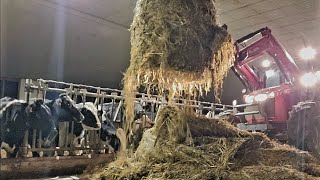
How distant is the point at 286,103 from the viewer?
18.7 ft

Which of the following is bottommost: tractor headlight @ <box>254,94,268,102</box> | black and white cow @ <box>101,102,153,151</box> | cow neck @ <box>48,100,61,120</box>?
black and white cow @ <box>101,102,153,151</box>

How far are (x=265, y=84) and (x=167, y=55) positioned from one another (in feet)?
15.5

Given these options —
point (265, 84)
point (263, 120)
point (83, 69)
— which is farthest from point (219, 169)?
point (83, 69)

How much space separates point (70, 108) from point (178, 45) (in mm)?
1853

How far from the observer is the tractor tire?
461 centimetres

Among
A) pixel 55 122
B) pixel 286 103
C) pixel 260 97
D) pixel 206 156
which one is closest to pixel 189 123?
pixel 206 156

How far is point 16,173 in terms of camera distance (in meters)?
3.31

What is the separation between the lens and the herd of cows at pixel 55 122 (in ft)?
11.6

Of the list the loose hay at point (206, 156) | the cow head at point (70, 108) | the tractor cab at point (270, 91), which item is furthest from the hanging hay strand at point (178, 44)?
the tractor cab at point (270, 91)

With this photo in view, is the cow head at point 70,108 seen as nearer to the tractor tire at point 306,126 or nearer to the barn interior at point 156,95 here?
the barn interior at point 156,95

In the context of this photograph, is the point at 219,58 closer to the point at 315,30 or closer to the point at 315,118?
the point at 315,118

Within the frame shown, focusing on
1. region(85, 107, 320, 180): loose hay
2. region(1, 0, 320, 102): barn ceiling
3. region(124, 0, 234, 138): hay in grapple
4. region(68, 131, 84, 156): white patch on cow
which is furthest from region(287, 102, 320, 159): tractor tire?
region(68, 131, 84, 156): white patch on cow

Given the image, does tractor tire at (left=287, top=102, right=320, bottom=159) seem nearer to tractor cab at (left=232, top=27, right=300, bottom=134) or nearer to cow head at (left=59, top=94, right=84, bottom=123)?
tractor cab at (left=232, top=27, right=300, bottom=134)

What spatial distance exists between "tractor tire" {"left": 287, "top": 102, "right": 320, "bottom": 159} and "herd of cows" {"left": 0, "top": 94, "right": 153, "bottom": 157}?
2144 millimetres
